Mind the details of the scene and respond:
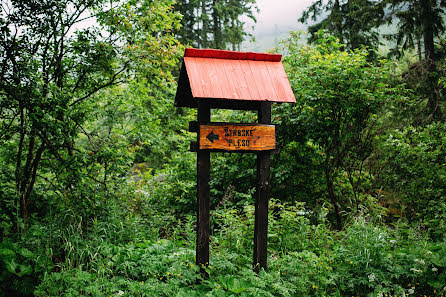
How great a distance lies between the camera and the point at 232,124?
356 cm

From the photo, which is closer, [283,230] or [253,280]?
[253,280]

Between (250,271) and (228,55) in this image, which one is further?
(228,55)

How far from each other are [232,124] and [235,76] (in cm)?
61

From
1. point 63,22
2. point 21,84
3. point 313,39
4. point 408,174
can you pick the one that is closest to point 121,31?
point 63,22

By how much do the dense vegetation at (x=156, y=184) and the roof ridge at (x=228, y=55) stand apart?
1995 millimetres

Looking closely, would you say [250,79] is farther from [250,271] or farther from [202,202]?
[250,271]

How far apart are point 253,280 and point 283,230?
5.29 ft

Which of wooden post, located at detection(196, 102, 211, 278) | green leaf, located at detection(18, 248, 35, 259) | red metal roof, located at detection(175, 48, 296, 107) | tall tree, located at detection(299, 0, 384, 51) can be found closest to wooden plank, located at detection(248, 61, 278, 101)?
red metal roof, located at detection(175, 48, 296, 107)

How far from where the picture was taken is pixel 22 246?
394 cm

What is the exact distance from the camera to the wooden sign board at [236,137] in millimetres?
3496

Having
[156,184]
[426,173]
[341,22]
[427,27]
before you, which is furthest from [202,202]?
[341,22]

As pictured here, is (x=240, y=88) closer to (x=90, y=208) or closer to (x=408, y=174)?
(x=90, y=208)

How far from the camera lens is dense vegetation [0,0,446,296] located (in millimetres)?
3627

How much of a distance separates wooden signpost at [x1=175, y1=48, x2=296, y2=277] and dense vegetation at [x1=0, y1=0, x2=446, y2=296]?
54 cm
